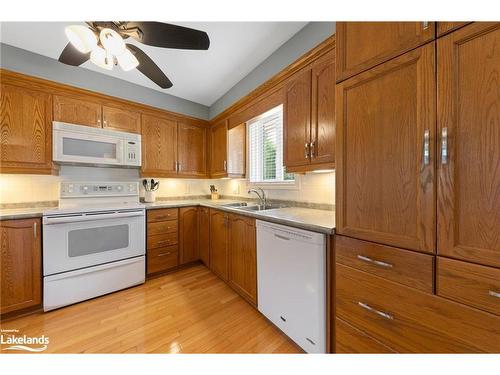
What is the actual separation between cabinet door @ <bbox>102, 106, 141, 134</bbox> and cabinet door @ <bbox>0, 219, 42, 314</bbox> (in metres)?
1.23

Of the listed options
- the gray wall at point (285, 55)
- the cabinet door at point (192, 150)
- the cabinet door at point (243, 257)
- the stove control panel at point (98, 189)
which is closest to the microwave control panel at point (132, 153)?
the stove control panel at point (98, 189)

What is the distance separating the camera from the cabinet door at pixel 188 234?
8.41 feet

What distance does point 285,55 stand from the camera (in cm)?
186

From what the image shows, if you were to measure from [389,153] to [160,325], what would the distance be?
1.98m

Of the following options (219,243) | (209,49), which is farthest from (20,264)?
(209,49)

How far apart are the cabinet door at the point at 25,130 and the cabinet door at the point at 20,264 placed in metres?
0.60

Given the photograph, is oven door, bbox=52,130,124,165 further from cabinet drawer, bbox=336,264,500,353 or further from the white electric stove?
cabinet drawer, bbox=336,264,500,353

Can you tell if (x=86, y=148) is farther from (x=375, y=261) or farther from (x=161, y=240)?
(x=375, y=261)

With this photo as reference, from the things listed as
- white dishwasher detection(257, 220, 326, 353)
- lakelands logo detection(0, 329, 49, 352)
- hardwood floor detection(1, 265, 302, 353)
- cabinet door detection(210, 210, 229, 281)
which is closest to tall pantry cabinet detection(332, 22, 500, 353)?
white dishwasher detection(257, 220, 326, 353)

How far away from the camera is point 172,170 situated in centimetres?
281

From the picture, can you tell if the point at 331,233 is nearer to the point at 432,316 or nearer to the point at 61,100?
the point at 432,316

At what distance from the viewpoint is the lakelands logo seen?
1357 millimetres

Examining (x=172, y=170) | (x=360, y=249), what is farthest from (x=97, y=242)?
(x=360, y=249)

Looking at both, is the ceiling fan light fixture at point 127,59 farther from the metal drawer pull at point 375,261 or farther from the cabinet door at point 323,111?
the metal drawer pull at point 375,261
